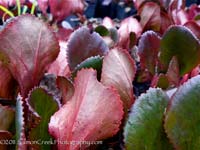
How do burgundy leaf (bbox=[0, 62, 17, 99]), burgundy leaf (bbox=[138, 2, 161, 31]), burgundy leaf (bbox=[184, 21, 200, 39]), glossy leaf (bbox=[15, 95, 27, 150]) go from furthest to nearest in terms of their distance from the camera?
burgundy leaf (bbox=[138, 2, 161, 31]), burgundy leaf (bbox=[184, 21, 200, 39]), burgundy leaf (bbox=[0, 62, 17, 99]), glossy leaf (bbox=[15, 95, 27, 150])

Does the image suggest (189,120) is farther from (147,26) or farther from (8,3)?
(8,3)

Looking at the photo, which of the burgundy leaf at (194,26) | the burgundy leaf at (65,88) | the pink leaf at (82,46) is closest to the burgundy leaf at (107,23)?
the burgundy leaf at (194,26)

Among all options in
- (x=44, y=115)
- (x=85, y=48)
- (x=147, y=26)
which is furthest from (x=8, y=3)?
(x=44, y=115)

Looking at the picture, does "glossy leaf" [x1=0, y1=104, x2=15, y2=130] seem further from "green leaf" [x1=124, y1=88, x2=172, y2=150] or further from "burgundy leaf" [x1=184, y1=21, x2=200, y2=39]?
"burgundy leaf" [x1=184, y1=21, x2=200, y2=39]

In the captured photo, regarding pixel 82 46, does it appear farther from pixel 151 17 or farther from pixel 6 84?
pixel 151 17

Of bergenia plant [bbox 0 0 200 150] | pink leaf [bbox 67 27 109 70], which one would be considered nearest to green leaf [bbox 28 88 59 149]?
bergenia plant [bbox 0 0 200 150]

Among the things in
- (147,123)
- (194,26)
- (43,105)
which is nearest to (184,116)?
(147,123)
